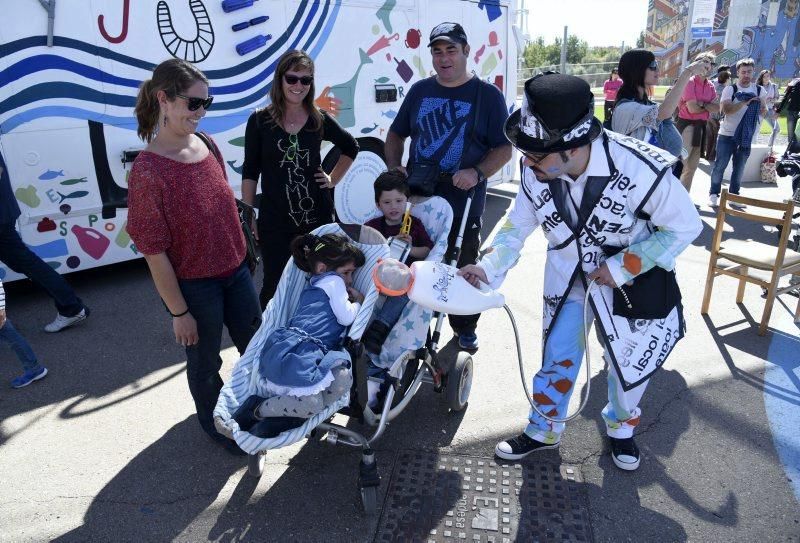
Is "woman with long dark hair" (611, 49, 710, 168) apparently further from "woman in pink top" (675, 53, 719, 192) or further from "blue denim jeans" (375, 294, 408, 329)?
"woman in pink top" (675, 53, 719, 192)

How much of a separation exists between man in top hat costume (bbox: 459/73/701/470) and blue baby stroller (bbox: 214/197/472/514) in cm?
48

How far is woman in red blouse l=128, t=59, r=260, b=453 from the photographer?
7.96 feet

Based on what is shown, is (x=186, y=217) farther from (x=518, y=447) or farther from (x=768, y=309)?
(x=768, y=309)

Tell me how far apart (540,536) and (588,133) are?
5.53ft

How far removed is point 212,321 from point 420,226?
1.26m

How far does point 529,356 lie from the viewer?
413 centimetres

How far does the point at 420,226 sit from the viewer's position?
3344 mm

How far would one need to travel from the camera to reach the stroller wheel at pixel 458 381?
10.6ft

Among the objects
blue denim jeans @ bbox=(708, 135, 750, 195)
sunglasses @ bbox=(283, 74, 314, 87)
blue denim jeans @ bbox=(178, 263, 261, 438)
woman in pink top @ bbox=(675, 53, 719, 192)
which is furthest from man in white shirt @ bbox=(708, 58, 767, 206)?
blue denim jeans @ bbox=(178, 263, 261, 438)

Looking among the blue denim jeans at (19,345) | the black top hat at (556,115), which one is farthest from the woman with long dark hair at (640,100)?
the blue denim jeans at (19,345)

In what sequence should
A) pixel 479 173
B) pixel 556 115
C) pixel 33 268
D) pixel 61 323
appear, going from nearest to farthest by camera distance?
1. pixel 556 115
2. pixel 479 173
3. pixel 33 268
4. pixel 61 323

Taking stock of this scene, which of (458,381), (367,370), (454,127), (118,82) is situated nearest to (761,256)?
(454,127)

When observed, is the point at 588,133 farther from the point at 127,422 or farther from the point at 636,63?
the point at 127,422

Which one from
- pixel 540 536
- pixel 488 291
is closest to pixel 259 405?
pixel 488 291
